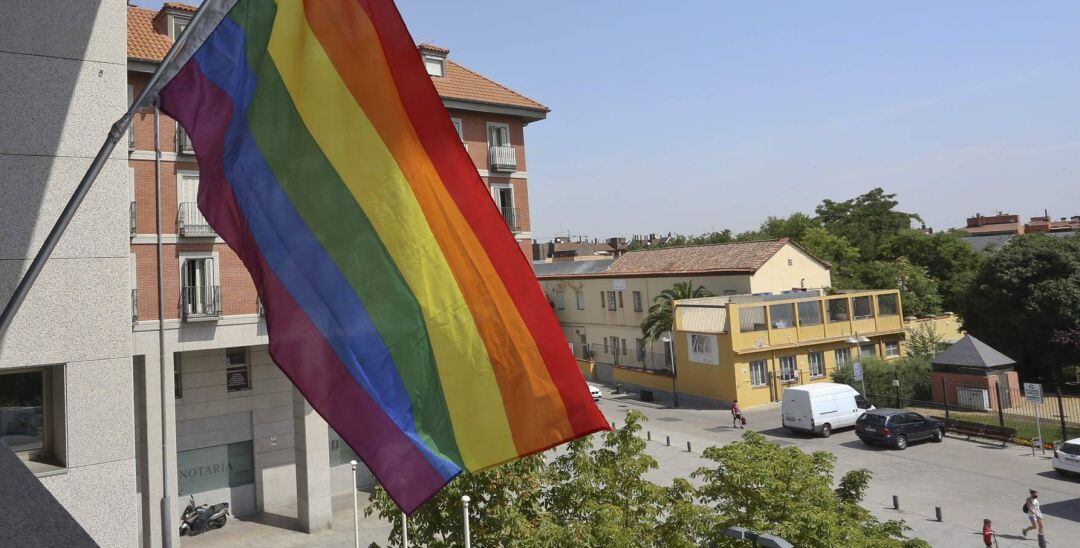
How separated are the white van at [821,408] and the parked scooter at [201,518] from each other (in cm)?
2238

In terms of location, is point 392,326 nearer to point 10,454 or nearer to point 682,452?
point 10,454

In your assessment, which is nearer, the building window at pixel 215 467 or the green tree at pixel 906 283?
the building window at pixel 215 467

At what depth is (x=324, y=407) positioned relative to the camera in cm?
474

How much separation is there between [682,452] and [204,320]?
18345 millimetres

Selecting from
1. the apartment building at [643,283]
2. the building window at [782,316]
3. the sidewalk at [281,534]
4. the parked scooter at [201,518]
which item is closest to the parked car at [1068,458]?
the building window at [782,316]

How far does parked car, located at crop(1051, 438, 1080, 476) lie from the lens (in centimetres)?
2348

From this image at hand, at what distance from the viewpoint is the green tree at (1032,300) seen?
39094 millimetres

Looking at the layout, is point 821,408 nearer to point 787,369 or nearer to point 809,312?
point 787,369

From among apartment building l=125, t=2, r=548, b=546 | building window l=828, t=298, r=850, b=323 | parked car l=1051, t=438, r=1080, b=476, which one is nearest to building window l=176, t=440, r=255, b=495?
apartment building l=125, t=2, r=548, b=546

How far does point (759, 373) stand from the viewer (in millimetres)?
38812

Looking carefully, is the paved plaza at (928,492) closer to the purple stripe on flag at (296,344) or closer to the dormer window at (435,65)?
the dormer window at (435,65)

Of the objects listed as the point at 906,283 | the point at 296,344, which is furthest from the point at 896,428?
the point at 906,283

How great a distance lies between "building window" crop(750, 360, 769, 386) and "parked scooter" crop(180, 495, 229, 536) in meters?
26.0

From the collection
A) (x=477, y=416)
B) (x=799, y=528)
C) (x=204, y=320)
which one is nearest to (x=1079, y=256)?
(x=799, y=528)
